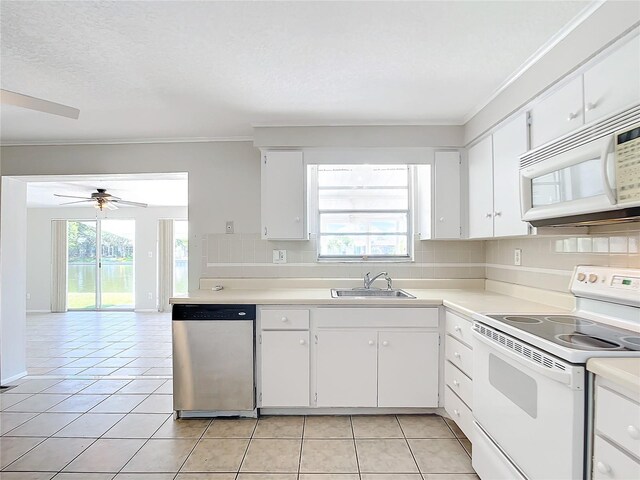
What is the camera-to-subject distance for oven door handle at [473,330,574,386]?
4.06 ft

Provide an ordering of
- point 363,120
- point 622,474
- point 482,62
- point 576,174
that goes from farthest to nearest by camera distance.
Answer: point 363,120 → point 482,62 → point 576,174 → point 622,474

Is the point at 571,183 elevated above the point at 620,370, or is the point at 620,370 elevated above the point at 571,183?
the point at 571,183

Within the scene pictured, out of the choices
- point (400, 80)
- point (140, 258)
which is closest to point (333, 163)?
point (400, 80)

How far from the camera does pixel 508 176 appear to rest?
2.25 metres

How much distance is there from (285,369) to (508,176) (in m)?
1.98

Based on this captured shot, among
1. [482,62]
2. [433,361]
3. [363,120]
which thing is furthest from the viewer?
[363,120]

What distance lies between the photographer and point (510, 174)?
2.23 m

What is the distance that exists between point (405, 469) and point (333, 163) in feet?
7.20

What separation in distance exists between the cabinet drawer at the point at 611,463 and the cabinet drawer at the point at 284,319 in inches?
68.6

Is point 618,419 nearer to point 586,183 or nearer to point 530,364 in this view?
point 530,364

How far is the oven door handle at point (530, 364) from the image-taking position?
124 cm

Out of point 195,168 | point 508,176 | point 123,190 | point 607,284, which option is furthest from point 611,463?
point 123,190

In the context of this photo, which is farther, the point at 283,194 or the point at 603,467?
the point at 283,194

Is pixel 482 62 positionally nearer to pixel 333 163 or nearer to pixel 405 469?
pixel 333 163
